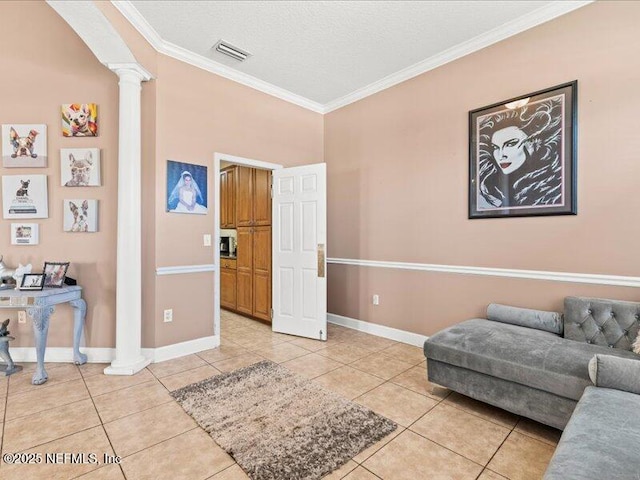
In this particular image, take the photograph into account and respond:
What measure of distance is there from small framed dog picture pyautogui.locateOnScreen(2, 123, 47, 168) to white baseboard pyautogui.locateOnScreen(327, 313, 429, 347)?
149 inches

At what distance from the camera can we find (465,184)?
3.14m

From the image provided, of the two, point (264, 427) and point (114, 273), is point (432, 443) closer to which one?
point (264, 427)

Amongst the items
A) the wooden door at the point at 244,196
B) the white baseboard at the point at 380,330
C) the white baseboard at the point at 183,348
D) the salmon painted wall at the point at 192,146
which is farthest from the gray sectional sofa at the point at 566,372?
the wooden door at the point at 244,196

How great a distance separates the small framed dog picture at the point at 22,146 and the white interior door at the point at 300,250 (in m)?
2.39

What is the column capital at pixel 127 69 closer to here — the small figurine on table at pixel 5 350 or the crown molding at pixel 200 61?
the crown molding at pixel 200 61

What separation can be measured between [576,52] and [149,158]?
12.7ft

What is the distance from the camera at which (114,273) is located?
3.08m

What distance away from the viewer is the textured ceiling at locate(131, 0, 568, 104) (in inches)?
102

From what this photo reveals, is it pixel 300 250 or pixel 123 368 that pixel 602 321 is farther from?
pixel 123 368

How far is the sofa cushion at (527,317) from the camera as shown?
2.43 m

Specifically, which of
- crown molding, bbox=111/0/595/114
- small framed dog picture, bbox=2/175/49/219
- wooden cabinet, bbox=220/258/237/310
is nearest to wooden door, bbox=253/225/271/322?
wooden cabinet, bbox=220/258/237/310

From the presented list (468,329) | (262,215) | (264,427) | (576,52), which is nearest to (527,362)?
(468,329)

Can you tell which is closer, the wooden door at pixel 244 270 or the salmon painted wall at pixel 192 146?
the salmon painted wall at pixel 192 146

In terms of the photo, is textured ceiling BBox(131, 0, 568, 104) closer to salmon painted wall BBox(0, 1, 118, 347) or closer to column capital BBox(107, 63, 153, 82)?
column capital BBox(107, 63, 153, 82)
